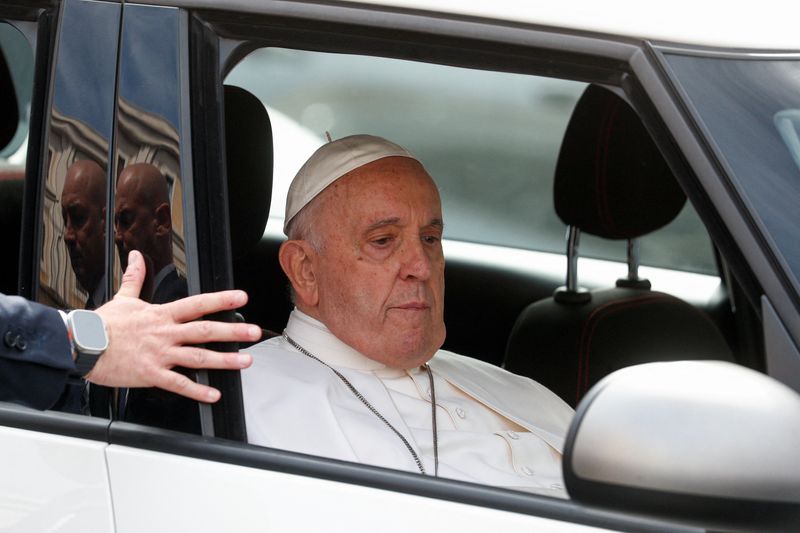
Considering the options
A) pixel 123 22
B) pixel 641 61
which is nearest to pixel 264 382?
pixel 123 22

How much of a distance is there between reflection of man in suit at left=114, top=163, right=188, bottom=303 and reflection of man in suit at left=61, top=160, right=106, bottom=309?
0.11 ft

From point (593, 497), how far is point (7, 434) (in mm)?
995

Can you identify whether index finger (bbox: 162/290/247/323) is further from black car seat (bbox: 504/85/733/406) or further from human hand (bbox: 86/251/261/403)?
black car seat (bbox: 504/85/733/406)

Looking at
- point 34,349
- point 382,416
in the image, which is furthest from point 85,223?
point 382,416

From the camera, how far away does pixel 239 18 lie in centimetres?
196

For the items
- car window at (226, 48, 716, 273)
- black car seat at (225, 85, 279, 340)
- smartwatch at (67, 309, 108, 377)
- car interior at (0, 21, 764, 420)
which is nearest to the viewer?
smartwatch at (67, 309, 108, 377)

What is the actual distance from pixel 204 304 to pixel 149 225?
17 cm

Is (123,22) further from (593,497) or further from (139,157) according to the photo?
(593,497)

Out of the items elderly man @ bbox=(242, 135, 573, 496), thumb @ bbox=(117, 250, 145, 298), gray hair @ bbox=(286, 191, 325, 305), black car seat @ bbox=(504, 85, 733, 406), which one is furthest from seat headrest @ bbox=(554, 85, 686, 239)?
thumb @ bbox=(117, 250, 145, 298)

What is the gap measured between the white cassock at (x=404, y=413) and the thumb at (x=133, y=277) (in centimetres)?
28

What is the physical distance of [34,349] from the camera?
1921 mm

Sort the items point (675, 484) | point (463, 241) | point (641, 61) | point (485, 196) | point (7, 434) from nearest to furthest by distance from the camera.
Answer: point (675, 484) → point (641, 61) → point (7, 434) → point (463, 241) → point (485, 196)

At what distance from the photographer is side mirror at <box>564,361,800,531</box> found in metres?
1.38

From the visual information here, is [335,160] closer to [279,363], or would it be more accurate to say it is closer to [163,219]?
[279,363]
